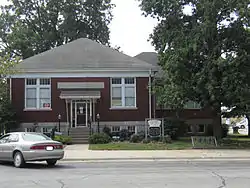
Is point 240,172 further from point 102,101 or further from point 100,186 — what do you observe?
point 102,101

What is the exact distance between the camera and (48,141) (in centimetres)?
1498

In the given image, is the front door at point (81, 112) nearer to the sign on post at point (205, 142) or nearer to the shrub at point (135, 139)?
the shrub at point (135, 139)

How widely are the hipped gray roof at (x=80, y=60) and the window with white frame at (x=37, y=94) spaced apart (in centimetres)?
115

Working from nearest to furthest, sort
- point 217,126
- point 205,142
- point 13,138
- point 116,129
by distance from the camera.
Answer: point 13,138, point 205,142, point 217,126, point 116,129

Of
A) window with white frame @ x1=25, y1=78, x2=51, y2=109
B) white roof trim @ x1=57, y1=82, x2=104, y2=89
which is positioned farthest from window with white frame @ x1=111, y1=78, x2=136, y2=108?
window with white frame @ x1=25, y1=78, x2=51, y2=109

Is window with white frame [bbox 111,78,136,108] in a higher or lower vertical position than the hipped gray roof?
lower

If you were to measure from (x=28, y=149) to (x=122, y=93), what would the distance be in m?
17.6

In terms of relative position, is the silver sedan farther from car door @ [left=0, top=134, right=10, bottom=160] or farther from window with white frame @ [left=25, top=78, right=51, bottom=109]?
window with white frame @ [left=25, top=78, right=51, bottom=109]

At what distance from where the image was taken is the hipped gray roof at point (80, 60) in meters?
31.1

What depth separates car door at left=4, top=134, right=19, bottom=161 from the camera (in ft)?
49.4

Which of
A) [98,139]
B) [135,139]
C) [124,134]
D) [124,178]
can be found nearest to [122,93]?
[124,134]

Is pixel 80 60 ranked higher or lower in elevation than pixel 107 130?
higher

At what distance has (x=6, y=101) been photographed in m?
29.8

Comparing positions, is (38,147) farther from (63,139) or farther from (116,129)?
(116,129)
